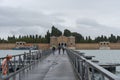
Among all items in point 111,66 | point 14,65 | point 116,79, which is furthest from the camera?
point 111,66

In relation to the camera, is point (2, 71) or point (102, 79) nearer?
point (102, 79)

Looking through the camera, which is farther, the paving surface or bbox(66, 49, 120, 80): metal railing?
the paving surface

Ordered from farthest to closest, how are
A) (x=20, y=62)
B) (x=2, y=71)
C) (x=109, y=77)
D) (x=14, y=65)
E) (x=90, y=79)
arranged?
(x=20, y=62) < (x=14, y=65) < (x=2, y=71) < (x=90, y=79) < (x=109, y=77)

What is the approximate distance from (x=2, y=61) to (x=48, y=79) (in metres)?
3.86

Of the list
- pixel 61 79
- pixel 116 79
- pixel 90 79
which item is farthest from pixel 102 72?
pixel 61 79

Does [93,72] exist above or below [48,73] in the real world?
above

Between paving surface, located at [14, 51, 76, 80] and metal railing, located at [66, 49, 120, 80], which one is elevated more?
metal railing, located at [66, 49, 120, 80]

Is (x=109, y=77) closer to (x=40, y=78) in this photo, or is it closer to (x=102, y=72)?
(x=102, y=72)

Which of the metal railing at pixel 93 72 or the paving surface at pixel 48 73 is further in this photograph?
the paving surface at pixel 48 73

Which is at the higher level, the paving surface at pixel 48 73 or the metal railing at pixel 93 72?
the metal railing at pixel 93 72

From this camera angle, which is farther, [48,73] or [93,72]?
[48,73]

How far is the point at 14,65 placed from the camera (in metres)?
18.1

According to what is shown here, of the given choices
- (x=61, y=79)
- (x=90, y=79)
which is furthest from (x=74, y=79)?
(x=90, y=79)

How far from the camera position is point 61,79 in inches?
718
